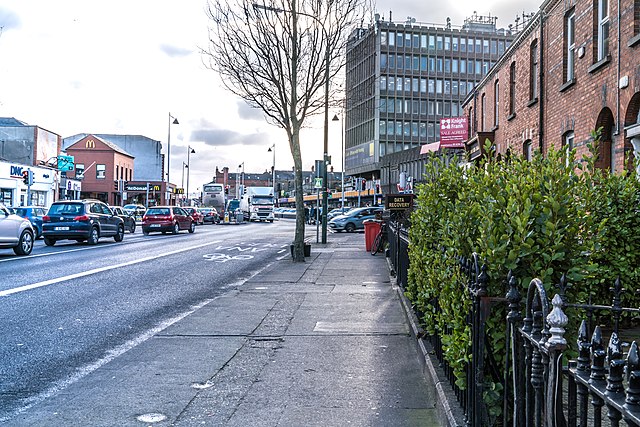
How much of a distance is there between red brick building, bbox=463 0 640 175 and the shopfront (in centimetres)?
3303

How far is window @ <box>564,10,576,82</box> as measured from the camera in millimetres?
16203

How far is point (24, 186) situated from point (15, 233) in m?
33.8

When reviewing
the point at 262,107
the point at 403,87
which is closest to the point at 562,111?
the point at 262,107

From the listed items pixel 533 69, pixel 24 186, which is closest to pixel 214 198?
pixel 24 186

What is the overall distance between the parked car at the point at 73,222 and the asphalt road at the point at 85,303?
4184 mm

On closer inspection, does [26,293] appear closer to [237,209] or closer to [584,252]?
[584,252]

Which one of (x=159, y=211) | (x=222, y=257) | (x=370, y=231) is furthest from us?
(x=159, y=211)

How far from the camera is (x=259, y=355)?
21.8 ft

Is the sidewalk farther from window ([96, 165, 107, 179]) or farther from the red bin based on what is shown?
window ([96, 165, 107, 179])

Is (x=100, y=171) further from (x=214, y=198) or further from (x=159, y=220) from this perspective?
(x=159, y=220)

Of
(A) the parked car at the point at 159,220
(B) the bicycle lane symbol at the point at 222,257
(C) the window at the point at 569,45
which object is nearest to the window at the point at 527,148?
(C) the window at the point at 569,45

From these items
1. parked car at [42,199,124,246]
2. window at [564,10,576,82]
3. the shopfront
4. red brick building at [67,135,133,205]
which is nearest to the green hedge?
window at [564,10,576,82]

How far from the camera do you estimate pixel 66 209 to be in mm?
24938

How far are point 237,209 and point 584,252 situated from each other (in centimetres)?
6571
